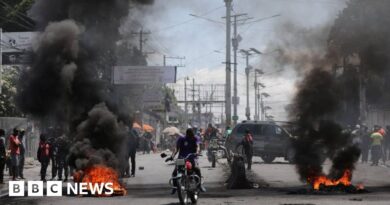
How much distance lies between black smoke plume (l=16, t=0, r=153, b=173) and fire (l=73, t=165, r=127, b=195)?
726mm

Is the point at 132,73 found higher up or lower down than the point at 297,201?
higher up

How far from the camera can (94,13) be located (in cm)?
2062

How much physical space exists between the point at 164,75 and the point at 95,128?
125 ft

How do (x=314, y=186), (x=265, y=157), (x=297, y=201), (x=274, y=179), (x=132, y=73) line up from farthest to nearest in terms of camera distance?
(x=132, y=73)
(x=265, y=157)
(x=274, y=179)
(x=314, y=186)
(x=297, y=201)

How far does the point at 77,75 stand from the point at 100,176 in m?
4.19

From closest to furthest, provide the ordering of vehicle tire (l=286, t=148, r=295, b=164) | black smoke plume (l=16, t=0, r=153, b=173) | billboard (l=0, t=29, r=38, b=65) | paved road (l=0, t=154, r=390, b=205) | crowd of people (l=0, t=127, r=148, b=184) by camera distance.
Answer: paved road (l=0, t=154, r=390, b=205) → black smoke plume (l=16, t=0, r=153, b=173) → vehicle tire (l=286, t=148, r=295, b=164) → crowd of people (l=0, t=127, r=148, b=184) → billboard (l=0, t=29, r=38, b=65)

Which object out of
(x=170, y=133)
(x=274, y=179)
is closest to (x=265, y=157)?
(x=274, y=179)

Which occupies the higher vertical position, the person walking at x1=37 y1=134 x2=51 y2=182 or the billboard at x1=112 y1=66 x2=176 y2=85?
the billboard at x1=112 y1=66 x2=176 y2=85

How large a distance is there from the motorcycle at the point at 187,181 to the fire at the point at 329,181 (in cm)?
401

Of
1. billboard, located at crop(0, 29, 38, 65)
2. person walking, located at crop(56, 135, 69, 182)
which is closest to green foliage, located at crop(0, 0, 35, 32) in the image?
billboard, located at crop(0, 29, 38, 65)

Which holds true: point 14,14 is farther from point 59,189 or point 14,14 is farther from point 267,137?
point 59,189

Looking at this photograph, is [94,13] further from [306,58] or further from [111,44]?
[306,58]

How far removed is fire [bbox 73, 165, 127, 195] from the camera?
16.2 m

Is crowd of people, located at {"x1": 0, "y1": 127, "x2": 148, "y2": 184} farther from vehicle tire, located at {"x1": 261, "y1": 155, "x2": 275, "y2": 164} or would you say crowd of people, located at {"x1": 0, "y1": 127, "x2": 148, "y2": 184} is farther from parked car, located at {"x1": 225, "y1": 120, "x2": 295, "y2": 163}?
vehicle tire, located at {"x1": 261, "y1": 155, "x2": 275, "y2": 164}
